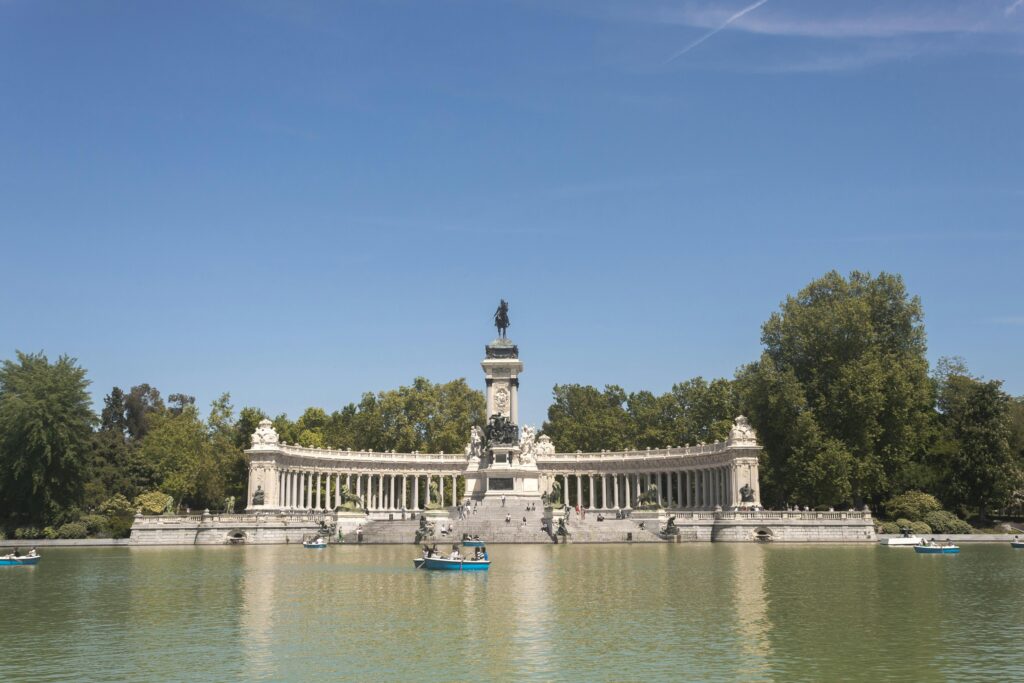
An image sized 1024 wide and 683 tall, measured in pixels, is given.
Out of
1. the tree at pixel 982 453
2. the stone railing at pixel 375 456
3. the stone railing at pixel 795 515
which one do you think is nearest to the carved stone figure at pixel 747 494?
the stone railing at pixel 795 515

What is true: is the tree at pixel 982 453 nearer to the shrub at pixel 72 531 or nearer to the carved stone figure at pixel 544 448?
the carved stone figure at pixel 544 448

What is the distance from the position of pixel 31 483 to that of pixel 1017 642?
63796 millimetres

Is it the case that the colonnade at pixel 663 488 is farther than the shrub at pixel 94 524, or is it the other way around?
the colonnade at pixel 663 488

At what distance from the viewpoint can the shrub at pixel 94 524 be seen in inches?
2714

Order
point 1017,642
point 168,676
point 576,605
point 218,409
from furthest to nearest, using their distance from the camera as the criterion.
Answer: point 218,409, point 576,605, point 1017,642, point 168,676

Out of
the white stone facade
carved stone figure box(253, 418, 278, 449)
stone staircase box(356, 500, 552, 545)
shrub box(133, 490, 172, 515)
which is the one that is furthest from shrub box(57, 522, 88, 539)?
stone staircase box(356, 500, 552, 545)

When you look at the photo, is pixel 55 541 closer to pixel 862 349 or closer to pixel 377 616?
pixel 377 616

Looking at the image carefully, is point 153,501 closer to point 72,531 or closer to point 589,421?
point 72,531

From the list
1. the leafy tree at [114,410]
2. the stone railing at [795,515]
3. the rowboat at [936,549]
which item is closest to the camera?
the rowboat at [936,549]

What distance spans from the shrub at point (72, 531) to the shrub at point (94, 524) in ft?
2.28

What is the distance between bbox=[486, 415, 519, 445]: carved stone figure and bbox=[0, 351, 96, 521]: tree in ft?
102

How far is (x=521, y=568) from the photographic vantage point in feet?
129

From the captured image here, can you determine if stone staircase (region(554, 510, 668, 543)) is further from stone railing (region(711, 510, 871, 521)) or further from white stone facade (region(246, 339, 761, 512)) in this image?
white stone facade (region(246, 339, 761, 512))

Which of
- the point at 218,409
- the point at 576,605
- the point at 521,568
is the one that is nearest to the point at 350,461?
the point at 218,409
